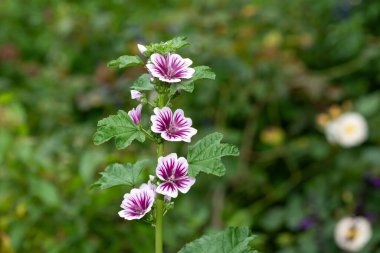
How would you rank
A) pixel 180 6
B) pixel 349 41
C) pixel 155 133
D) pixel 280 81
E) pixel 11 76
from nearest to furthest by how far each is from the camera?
pixel 155 133 < pixel 280 81 < pixel 349 41 < pixel 180 6 < pixel 11 76

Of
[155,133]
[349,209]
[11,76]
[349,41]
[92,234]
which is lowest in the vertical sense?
[155,133]

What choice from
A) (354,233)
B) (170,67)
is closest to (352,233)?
(354,233)

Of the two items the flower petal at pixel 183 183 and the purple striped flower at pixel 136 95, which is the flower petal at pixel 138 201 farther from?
the purple striped flower at pixel 136 95

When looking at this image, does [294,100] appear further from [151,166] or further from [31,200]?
[31,200]

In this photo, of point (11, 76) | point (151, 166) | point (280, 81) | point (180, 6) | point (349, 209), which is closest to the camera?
point (151, 166)

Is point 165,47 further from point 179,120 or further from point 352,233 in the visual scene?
point 352,233

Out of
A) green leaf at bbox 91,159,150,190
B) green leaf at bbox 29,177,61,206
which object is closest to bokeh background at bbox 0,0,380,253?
green leaf at bbox 29,177,61,206

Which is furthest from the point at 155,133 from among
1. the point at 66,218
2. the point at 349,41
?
the point at 349,41
